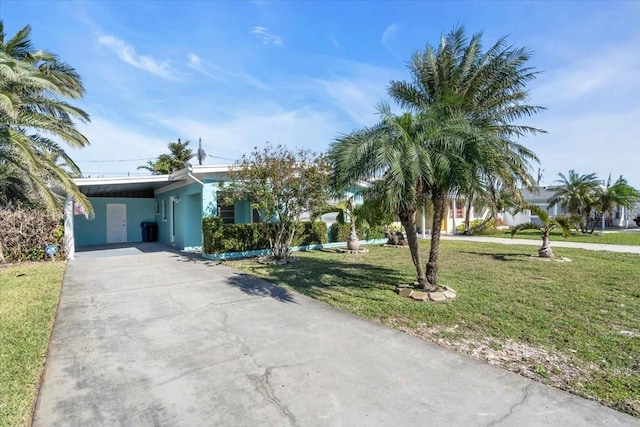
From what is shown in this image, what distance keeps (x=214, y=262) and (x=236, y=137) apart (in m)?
15.9

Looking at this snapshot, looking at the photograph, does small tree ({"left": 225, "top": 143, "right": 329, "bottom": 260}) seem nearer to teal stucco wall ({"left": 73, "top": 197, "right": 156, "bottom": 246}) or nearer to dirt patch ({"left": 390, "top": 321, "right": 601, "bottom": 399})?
dirt patch ({"left": 390, "top": 321, "right": 601, "bottom": 399})

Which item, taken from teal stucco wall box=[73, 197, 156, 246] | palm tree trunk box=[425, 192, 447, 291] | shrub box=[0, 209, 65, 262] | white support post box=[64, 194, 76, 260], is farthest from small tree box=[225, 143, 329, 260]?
teal stucco wall box=[73, 197, 156, 246]

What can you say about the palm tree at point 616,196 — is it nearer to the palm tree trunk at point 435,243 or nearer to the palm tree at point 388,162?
the palm tree trunk at point 435,243

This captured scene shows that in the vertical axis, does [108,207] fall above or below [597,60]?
below

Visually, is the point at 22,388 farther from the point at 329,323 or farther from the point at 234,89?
the point at 234,89

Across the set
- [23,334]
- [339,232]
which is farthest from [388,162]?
[339,232]

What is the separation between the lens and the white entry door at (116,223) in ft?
62.3

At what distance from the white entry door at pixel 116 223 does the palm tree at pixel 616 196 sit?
2952 cm

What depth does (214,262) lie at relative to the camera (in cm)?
1215

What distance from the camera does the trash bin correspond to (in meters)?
19.7

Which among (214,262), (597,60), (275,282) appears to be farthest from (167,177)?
(597,60)

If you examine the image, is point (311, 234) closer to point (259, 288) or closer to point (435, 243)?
point (259, 288)

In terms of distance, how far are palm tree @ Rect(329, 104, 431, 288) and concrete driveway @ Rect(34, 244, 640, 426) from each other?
2395 mm

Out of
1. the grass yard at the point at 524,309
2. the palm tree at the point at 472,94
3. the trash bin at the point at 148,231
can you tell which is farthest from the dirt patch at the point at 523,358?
the trash bin at the point at 148,231
